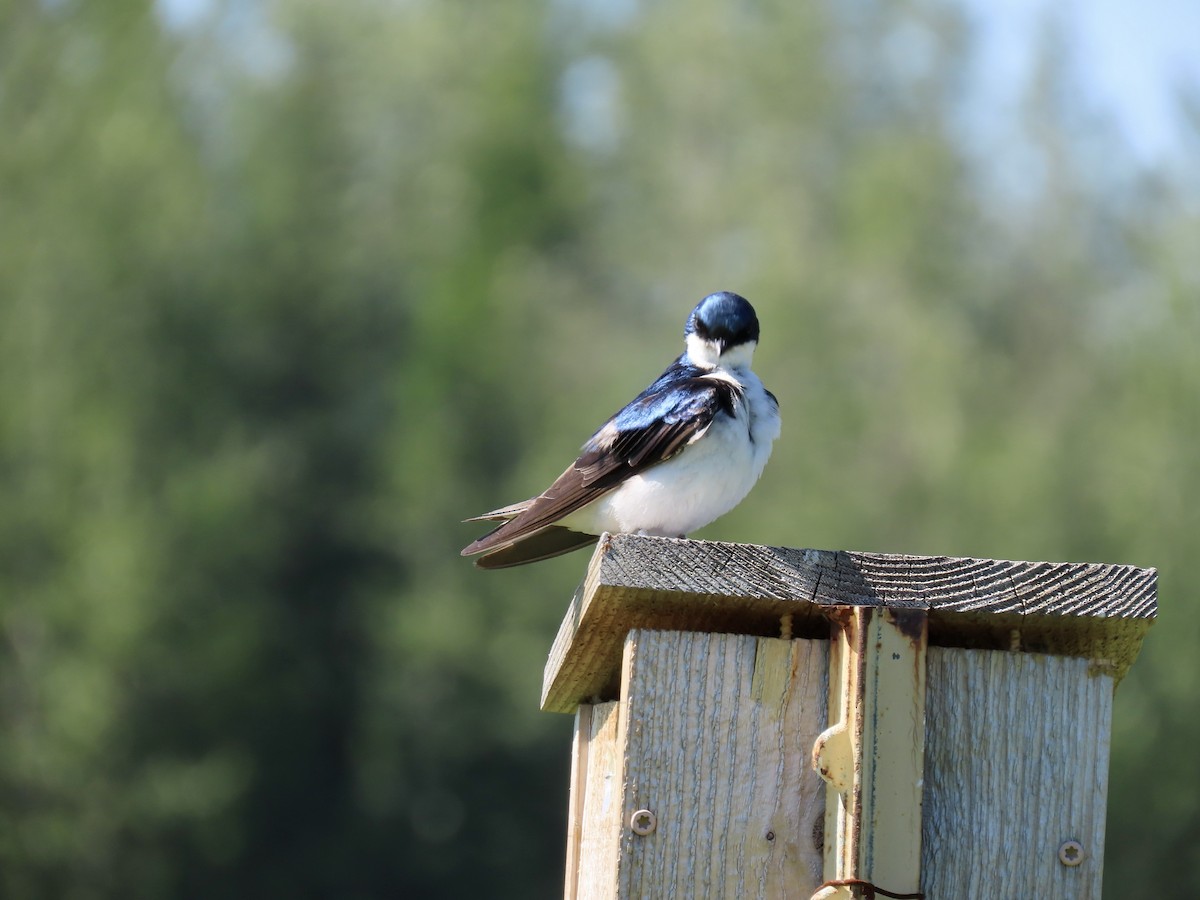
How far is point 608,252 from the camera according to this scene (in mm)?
24328

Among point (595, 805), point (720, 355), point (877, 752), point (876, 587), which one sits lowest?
point (595, 805)

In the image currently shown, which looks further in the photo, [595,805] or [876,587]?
[595,805]

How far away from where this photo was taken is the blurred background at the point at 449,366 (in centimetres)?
1574

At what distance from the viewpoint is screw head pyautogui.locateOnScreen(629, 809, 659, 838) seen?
1.86 metres

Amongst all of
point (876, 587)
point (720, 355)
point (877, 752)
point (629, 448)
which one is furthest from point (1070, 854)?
point (720, 355)

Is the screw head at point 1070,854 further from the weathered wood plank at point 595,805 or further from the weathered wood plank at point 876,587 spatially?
the weathered wood plank at point 595,805

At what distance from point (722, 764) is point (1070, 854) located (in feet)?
1.29

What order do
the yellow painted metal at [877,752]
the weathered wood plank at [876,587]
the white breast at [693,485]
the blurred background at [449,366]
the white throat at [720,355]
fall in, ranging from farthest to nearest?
the blurred background at [449,366] → the white throat at [720,355] → the white breast at [693,485] → the weathered wood plank at [876,587] → the yellow painted metal at [877,752]

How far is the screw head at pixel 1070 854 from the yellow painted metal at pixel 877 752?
175mm

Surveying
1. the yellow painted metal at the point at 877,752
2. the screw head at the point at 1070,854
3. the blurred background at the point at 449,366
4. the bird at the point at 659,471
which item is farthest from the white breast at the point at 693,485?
the blurred background at the point at 449,366

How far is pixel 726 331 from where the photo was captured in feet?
Result: 10.6

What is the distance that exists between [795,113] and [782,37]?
1.26 m

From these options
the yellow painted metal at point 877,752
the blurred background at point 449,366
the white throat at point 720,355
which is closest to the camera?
the yellow painted metal at point 877,752

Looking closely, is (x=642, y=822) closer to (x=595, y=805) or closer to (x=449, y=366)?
(x=595, y=805)
